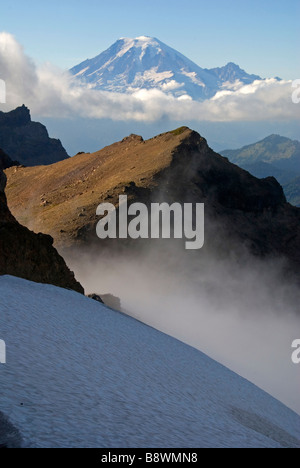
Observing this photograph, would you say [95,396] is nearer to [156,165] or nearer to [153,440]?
[153,440]

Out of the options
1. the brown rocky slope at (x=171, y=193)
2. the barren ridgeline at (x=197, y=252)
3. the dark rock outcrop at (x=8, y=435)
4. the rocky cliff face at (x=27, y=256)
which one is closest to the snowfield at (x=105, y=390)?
the dark rock outcrop at (x=8, y=435)

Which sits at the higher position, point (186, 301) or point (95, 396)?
point (186, 301)

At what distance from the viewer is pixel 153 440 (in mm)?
13781

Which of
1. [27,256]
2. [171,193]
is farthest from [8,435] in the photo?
[171,193]

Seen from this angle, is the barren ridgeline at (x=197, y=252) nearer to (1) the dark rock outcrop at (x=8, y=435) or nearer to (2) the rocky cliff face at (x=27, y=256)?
(2) the rocky cliff face at (x=27, y=256)

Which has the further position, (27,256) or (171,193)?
(171,193)

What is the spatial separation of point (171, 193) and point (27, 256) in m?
78.6

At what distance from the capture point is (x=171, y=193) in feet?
392

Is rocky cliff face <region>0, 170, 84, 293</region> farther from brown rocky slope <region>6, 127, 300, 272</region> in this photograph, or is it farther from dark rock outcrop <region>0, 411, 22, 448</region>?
brown rocky slope <region>6, 127, 300, 272</region>

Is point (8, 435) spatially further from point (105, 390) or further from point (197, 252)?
point (197, 252)

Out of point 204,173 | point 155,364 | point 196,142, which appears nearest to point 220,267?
point 204,173

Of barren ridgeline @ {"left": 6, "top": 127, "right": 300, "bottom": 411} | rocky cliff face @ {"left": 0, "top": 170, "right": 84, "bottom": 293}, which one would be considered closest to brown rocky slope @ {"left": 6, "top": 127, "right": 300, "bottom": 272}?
barren ridgeline @ {"left": 6, "top": 127, "right": 300, "bottom": 411}

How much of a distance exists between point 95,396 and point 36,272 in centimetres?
2912

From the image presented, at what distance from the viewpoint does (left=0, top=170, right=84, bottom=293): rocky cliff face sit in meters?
41.2
